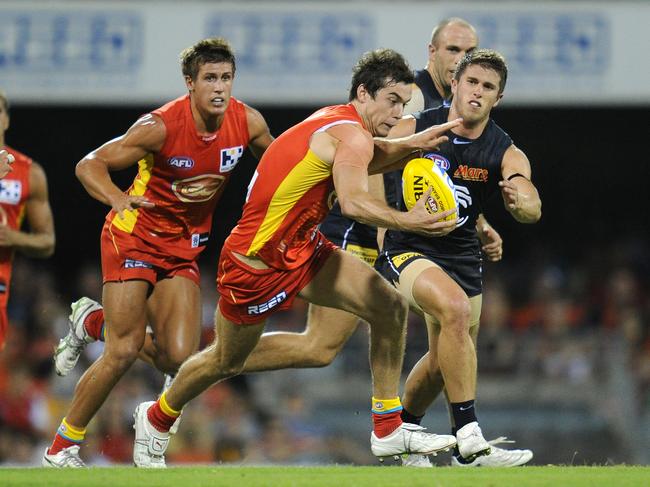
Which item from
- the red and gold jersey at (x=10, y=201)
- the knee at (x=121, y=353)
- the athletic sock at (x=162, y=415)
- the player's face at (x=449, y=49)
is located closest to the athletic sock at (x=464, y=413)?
the athletic sock at (x=162, y=415)

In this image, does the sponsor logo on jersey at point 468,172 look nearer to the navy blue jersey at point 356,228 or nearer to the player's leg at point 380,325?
the player's leg at point 380,325

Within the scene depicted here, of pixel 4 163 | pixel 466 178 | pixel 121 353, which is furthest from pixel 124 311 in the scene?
pixel 466 178

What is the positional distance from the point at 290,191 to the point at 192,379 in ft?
4.19

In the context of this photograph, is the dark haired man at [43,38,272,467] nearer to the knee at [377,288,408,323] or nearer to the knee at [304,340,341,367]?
the knee at [304,340,341,367]

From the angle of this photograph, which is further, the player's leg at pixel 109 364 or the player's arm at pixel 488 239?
the player's arm at pixel 488 239

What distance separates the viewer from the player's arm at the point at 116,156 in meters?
6.34

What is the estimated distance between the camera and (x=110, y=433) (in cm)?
1044

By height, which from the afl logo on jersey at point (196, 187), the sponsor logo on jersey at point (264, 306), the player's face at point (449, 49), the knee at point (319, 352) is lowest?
the knee at point (319, 352)

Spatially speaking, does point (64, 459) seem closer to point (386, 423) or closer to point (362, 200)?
point (386, 423)

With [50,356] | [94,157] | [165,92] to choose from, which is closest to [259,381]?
[50,356]

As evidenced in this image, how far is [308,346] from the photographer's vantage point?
711 cm

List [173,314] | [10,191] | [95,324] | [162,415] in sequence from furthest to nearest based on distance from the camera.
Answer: [10,191], [95,324], [173,314], [162,415]

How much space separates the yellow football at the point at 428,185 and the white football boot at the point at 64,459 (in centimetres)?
249

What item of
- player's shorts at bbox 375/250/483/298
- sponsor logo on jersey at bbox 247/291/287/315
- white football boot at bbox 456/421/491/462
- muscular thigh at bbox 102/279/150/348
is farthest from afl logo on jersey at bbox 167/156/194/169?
white football boot at bbox 456/421/491/462
